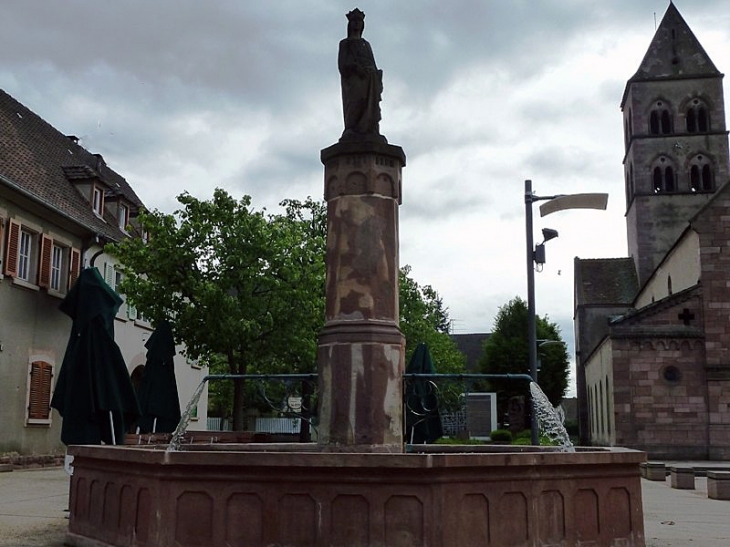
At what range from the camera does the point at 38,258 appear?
82.9ft

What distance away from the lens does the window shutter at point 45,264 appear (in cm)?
2530

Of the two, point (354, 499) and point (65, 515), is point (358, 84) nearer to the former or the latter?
point (354, 499)

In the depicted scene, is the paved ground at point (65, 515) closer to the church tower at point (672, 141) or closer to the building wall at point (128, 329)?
the building wall at point (128, 329)

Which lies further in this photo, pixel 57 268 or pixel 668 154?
pixel 668 154

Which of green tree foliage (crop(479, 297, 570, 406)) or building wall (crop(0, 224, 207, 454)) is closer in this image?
building wall (crop(0, 224, 207, 454))

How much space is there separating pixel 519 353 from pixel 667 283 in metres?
26.2

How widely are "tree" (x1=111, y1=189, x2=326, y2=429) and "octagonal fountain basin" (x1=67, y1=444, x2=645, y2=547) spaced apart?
1916 cm

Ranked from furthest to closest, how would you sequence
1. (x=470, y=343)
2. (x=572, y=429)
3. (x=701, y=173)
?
(x=470, y=343), (x=572, y=429), (x=701, y=173)

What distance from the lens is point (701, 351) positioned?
35969 millimetres

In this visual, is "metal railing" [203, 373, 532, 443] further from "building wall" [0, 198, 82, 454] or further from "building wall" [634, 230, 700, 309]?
"building wall" [634, 230, 700, 309]

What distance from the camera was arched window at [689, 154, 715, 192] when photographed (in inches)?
2334

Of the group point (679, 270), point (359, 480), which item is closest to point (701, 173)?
point (679, 270)

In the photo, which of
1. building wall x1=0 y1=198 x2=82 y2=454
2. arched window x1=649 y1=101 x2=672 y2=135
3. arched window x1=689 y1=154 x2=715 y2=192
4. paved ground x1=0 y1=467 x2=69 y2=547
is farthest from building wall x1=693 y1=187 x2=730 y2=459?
paved ground x1=0 y1=467 x2=69 y2=547

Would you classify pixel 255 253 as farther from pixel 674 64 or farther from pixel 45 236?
pixel 674 64
